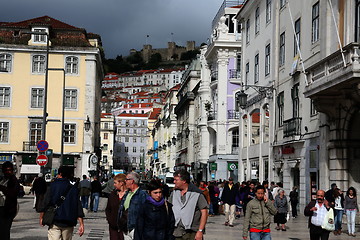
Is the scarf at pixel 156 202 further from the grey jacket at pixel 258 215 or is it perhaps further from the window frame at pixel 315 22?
the window frame at pixel 315 22

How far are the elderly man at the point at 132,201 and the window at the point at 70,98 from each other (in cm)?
4777

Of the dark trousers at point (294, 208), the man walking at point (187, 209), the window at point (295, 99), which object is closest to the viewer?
the man walking at point (187, 209)

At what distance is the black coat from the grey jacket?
338 centimetres

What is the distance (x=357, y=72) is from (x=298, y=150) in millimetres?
11555

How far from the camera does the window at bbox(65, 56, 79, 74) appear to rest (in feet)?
189

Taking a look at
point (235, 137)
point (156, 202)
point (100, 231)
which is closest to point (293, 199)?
point (100, 231)

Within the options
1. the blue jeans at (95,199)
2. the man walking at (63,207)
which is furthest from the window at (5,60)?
the man walking at (63,207)

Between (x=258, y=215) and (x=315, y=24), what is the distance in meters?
18.8

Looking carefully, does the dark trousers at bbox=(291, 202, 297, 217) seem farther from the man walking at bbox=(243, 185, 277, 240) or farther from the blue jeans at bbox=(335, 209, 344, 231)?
the man walking at bbox=(243, 185, 277, 240)

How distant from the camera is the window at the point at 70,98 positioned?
57.1m

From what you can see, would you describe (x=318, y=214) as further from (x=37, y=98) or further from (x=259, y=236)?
(x=37, y=98)

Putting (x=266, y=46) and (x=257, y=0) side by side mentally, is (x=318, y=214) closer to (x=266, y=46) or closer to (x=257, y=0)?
(x=266, y=46)

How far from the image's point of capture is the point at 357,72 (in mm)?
20344

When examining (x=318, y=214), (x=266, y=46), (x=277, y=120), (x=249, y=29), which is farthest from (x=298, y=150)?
(x=318, y=214)
